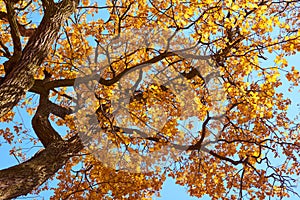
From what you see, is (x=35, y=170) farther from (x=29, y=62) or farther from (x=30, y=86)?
(x=29, y=62)

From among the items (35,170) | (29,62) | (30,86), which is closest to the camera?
(29,62)

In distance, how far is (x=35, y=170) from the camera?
18.0ft

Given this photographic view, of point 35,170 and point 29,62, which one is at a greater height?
point 29,62

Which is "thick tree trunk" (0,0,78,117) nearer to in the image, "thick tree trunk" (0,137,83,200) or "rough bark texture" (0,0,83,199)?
"rough bark texture" (0,0,83,199)

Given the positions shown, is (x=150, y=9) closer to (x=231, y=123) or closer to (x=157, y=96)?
(x=157, y=96)

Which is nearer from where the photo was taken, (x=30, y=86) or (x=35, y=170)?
(x=30, y=86)

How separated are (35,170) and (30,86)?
58.0 inches

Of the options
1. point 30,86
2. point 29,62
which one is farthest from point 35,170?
point 29,62

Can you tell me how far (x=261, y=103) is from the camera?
Answer: 686 centimetres

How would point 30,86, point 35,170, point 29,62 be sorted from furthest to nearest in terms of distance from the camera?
point 35,170, point 30,86, point 29,62

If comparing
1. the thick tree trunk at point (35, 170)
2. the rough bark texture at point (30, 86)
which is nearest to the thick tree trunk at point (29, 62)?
the rough bark texture at point (30, 86)

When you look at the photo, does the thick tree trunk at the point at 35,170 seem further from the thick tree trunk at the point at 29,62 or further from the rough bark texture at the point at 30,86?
the thick tree trunk at the point at 29,62

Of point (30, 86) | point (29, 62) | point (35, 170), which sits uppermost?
point (29, 62)

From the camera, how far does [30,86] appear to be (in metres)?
5.36
